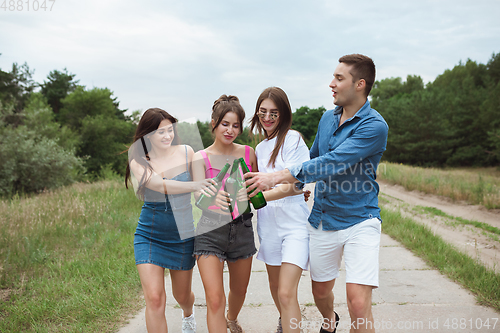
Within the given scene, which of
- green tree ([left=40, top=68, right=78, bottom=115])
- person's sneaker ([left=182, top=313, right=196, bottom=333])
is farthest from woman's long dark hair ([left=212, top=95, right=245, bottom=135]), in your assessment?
green tree ([left=40, top=68, right=78, bottom=115])

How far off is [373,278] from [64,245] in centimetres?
580

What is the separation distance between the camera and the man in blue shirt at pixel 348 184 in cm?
278

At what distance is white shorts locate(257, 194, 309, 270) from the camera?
3141 millimetres

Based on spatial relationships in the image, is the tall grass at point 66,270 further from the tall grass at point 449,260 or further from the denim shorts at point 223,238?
the tall grass at point 449,260

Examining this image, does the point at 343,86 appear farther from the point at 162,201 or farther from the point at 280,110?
the point at 162,201

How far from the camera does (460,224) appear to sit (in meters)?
9.77

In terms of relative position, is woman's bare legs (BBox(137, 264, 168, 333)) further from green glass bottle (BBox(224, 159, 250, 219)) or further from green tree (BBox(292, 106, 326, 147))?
green tree (BBox(292, 106, 326, 147))

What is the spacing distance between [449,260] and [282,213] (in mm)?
3851

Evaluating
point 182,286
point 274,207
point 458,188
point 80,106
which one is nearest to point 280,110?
point 274,207

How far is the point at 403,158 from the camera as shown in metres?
47.7

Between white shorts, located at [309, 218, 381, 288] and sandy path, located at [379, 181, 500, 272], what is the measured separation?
3095 mm

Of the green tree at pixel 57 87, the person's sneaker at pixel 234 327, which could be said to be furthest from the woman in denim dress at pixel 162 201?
the green tree at pixel 57 87

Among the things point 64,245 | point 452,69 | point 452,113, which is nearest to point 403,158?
point 452,113

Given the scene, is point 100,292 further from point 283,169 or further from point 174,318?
point 283,169
